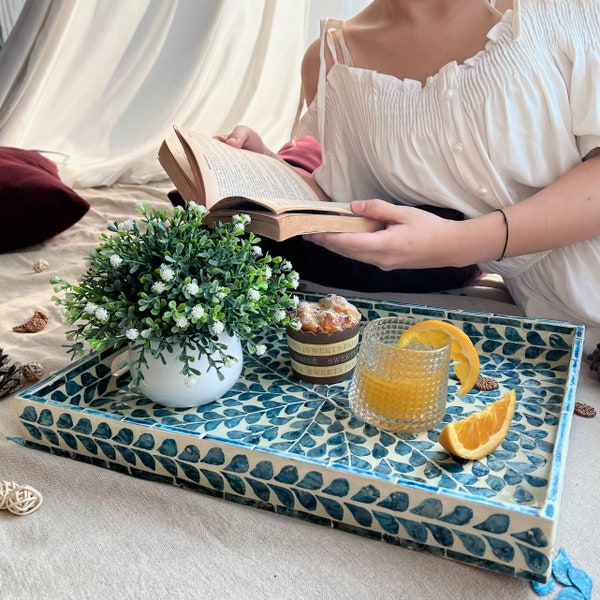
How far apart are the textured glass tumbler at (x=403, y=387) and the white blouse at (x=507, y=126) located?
1.22ft

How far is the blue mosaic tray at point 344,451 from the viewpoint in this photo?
21.0 inches

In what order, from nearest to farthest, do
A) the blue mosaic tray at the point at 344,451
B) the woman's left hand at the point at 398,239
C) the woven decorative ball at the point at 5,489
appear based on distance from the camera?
the blue mosaic tray at the point at 344,451 → the woven decorative ball at the point at 5,489 → the woman's left hand at the point at 398,239

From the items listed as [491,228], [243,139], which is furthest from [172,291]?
[243,139]

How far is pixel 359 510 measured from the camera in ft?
1.89

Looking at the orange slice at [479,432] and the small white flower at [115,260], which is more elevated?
the small white flower at [115,260]

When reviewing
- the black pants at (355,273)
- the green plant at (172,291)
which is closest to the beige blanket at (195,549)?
the green plant at (172,291)

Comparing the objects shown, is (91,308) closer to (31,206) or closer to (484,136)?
(484,136)

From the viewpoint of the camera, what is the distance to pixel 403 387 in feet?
2.20

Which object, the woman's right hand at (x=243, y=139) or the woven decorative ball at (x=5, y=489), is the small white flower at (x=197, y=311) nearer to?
the woven decorative ball at (x=5, y=489)

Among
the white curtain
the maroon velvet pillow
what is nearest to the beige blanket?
the maroon velvet pillow

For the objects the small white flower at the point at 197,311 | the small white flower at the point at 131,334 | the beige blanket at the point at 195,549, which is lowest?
the beige blanket at the point at 195,549

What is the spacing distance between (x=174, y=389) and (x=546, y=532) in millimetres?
397

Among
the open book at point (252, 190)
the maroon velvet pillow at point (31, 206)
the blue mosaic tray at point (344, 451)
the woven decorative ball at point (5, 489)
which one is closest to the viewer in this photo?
the blue mosaic tray at point (344, 451)

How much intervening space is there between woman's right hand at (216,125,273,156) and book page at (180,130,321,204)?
0.38ft
